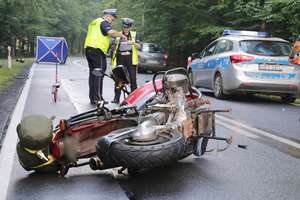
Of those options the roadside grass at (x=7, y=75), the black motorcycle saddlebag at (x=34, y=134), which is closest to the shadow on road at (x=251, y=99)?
the roadside grass at (x=7, y=75)

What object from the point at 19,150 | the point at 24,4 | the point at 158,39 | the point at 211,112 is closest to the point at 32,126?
the point at 19,150

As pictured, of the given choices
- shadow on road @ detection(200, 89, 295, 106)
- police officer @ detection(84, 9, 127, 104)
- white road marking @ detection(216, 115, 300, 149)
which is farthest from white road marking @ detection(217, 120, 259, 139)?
shadow on road @ detection(200, 89, 295, 106)

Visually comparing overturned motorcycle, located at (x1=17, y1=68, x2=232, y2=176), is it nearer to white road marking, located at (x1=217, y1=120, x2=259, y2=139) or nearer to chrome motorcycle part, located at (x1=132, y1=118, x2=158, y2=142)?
chrome motorcycle part, located at (x1=132, y1=118, x2=158, y2=142)

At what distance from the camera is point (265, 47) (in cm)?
1316

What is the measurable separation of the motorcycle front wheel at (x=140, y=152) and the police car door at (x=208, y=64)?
965cm

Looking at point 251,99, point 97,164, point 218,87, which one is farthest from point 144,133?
point 251,99

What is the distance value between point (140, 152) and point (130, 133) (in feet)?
0.89

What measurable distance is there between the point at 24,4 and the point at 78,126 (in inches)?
897

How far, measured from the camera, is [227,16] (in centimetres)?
2306

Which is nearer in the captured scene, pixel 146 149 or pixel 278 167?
pixel 146 149

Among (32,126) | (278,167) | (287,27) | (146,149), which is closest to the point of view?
(146,149)

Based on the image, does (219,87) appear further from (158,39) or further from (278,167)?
(158,39)

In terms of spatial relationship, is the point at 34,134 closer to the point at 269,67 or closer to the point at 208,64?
the point at 269,67

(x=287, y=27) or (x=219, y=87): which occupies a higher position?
(x=287, y=27)
